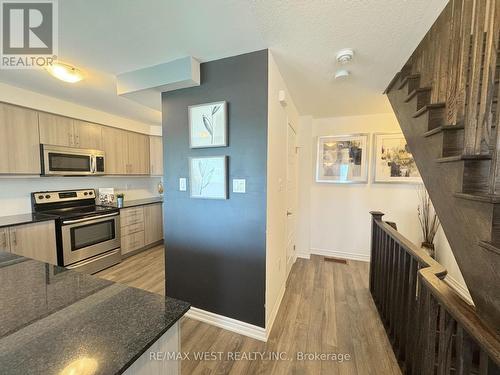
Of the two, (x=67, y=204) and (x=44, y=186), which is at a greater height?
(x=44, y=186)

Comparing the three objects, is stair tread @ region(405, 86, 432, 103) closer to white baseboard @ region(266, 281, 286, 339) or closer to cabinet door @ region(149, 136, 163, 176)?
white baseboard @ region(266, 281, 286, 339)

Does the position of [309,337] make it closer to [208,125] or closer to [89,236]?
[208,125]

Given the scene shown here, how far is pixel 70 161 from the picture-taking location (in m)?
2.93

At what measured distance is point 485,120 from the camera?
0.90 metres

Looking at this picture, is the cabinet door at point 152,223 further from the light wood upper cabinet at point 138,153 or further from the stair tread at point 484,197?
the stair tread at point 484,197

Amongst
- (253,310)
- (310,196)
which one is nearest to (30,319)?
(253,310)

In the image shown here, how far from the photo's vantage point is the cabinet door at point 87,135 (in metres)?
3.04

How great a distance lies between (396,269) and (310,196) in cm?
200

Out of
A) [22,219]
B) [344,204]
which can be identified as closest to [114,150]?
[22,219]

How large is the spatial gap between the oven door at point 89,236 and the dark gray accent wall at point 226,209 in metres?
1.50

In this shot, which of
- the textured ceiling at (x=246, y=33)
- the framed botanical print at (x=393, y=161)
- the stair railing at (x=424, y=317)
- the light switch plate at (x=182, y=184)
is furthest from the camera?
the framed botanical print at (x=393, y=161)

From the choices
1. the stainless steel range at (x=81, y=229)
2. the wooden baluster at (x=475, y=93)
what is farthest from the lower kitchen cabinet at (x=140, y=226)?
the wooden baluster at (x=475, y=93)

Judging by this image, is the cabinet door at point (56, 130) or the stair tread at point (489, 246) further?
the cabinet door at point (56, 130)

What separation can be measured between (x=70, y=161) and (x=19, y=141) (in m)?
0.54
